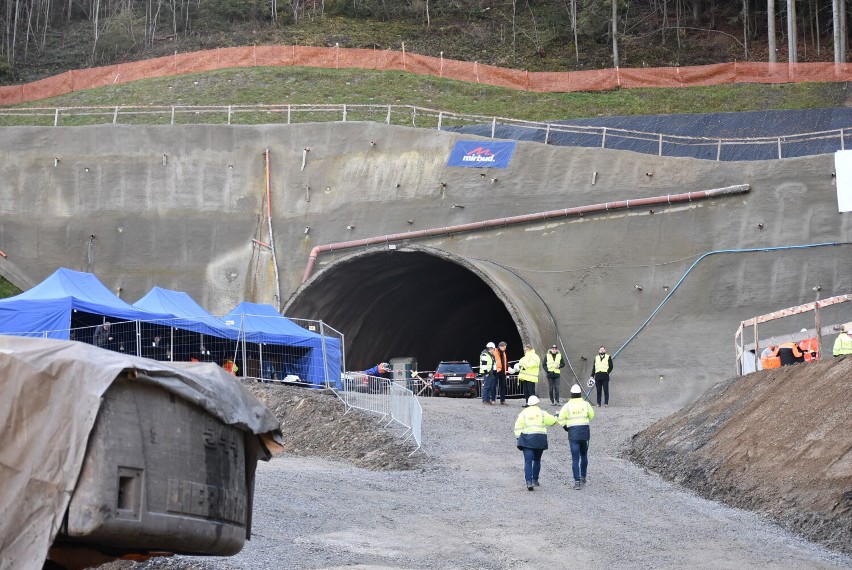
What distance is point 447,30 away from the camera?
6259 centimetres

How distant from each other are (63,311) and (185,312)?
3342mm

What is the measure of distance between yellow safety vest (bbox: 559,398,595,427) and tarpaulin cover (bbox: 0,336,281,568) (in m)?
10.8

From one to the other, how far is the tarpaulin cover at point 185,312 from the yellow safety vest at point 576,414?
9.51 meters

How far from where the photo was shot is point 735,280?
102ft

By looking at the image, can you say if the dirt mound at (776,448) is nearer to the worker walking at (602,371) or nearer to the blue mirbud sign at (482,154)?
the worker walking at (602,371)

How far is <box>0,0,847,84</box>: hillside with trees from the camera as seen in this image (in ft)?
190

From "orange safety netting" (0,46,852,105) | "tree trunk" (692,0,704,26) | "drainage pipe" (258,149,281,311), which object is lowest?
"drainage pipe" (258,149,281,311)

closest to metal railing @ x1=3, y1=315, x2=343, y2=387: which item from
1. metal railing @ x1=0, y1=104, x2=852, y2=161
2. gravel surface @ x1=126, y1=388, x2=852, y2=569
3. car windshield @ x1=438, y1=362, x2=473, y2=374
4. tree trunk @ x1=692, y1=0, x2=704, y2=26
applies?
gravel surface @ x1=126, y1=388, x2=852, y2=569

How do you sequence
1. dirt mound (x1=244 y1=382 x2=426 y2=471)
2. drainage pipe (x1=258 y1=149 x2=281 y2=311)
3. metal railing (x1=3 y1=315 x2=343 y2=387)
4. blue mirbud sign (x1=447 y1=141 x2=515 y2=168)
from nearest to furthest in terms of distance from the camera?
dirt mound (x1=244 y1=382 x2=426 y2=471), metal railing (x1=3 y1=315 x2=343 y2=387), blue mirbud sign (x1=447 y1=141 x2=515 y2=168), drainage pipe (x1=258 y1=149 x2=281 y2=311)

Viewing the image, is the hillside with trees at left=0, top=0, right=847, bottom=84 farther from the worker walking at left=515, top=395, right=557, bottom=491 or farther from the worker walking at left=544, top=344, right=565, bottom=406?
the worker walking at left=515, top=395, right=557, bottom=491

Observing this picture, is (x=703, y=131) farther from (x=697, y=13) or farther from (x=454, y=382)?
(x=697, y=13)

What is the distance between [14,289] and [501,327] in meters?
18.7

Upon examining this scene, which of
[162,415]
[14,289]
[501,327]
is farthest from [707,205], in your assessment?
[162,415]

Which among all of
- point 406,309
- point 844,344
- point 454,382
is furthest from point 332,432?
point 406,309
